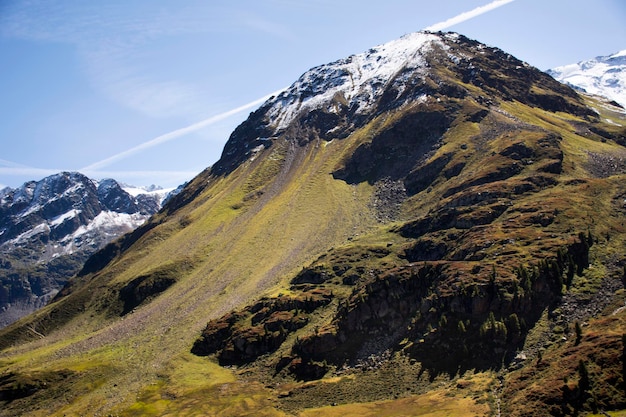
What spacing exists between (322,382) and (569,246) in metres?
71.5

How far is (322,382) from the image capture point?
124 m

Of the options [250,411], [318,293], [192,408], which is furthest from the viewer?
[318,293]

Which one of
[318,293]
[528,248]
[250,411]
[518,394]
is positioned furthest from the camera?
[318,293]

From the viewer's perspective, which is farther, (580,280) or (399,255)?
(399,255)

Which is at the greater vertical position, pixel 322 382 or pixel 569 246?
pixel 569 246

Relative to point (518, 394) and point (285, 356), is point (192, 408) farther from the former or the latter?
point (518, 394)

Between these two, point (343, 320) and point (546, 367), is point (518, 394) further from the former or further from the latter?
point (343, 320)

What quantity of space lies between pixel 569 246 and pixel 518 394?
5680 centimetres

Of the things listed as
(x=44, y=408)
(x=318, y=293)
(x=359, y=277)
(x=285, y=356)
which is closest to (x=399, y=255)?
(x=359, y=277)

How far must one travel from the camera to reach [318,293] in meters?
172

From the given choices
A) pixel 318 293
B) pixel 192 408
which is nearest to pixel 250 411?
pixel 192 408

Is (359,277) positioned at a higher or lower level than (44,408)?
higher

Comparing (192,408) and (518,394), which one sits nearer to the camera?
(518,394)

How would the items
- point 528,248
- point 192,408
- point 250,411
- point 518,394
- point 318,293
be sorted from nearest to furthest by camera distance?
point 518,394 → point 250,411 → point 192,408 → point 528,248 → point 318,293
